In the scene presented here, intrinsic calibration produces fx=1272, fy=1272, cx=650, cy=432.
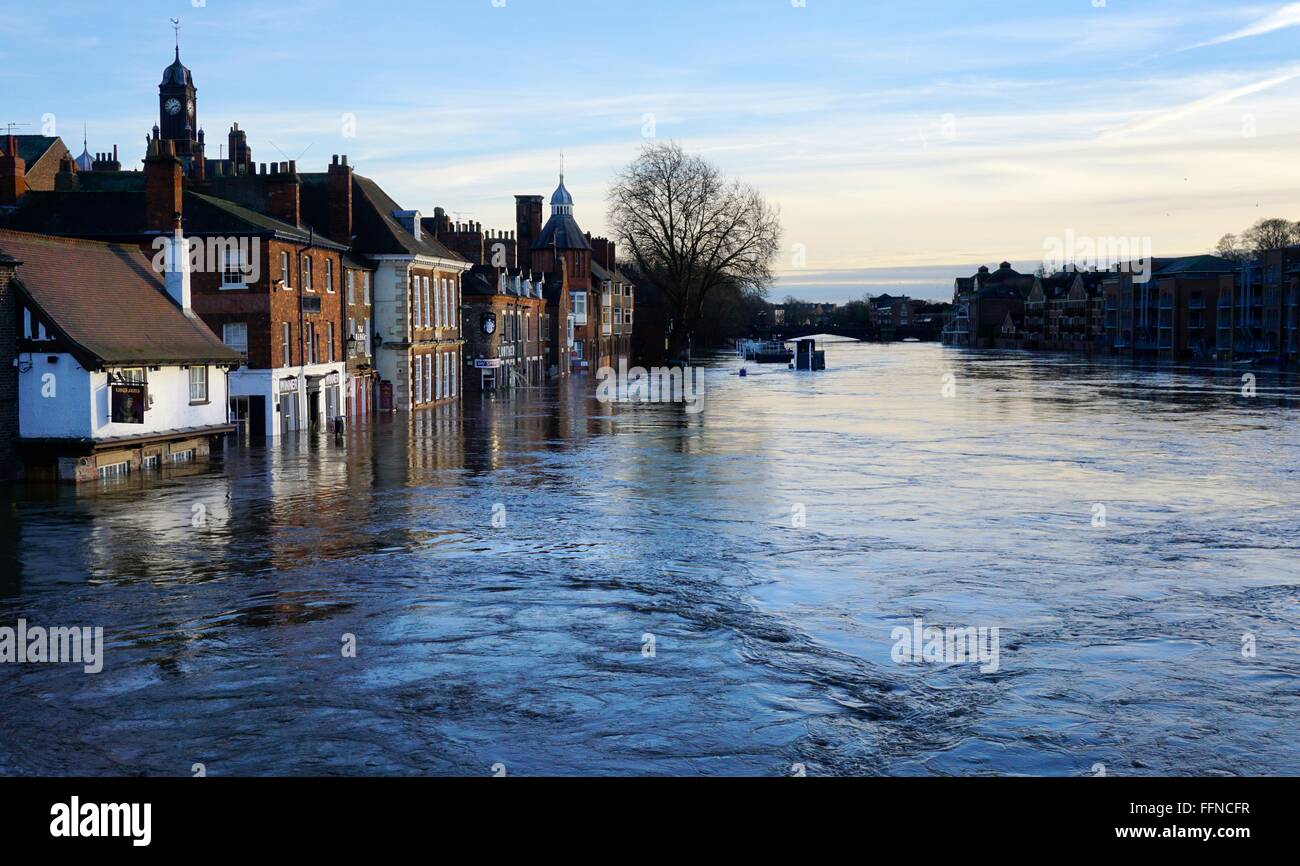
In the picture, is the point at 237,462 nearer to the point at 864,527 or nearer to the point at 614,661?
the point at 864,527

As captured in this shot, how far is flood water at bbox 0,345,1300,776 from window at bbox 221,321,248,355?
22.7ft

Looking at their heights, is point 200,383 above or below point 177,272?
below

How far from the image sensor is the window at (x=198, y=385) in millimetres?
37250

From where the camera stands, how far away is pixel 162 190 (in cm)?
4112

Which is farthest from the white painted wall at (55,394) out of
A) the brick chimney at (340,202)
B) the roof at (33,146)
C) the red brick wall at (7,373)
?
the roof at (33,146)


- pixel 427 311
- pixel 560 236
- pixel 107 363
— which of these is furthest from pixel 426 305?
pixel 560 236

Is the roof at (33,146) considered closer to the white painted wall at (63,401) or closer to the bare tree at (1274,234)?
the white painted wall at (63,401)

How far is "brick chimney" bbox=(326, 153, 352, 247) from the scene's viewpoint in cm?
5472

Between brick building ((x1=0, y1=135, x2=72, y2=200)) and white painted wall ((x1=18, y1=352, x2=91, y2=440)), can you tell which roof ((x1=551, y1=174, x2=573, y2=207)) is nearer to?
brick building ((x1=0, y1=135, x2=72, y2=200))

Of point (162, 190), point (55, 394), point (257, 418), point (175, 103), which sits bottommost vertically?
point (257, 418)

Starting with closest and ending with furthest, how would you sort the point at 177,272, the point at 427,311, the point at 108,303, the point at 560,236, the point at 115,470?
1. the point at 115,470
2. the point at 108,303
3. the point at 177,272
4. the point at 427,311
5. the point at 560,236

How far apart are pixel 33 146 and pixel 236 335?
43.2 m

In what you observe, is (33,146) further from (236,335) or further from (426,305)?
(236,335)

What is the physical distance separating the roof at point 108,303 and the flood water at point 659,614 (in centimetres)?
356
